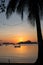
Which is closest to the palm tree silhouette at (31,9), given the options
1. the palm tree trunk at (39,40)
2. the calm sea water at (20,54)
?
the palm tree trunk at (39,40)

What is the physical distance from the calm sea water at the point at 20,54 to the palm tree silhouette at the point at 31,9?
30cm

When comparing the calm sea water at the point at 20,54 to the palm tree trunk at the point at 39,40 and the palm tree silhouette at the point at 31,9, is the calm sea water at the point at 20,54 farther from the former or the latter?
the palm tree silhouette at the point at 31,9

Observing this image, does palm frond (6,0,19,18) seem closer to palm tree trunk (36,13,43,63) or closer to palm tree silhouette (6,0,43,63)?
palm tree silhouette (6,0,43,63)

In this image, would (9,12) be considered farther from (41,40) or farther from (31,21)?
(41,40)

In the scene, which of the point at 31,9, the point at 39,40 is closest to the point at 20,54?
the point at 39,40

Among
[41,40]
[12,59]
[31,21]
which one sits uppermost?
[31,21]

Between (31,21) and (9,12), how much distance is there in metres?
1.06

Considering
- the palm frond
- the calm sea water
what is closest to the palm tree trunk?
the calm sea water

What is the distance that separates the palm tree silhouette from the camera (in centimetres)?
1280

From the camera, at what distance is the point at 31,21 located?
42.2 ft

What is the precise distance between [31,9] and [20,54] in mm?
2104

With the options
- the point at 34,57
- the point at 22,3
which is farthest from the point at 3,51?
the point at 22,3

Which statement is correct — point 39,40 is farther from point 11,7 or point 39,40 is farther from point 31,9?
point 11,7

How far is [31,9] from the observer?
42.3 feet
